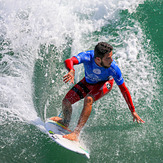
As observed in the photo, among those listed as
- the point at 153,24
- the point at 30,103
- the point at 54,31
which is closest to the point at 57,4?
the point at 54,31

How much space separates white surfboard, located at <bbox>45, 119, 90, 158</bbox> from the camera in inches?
130

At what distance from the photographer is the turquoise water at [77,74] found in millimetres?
4039

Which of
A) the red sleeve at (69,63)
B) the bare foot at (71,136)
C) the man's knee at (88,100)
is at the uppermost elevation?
the red sleeve at (69,63)

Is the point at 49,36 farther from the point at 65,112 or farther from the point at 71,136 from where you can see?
the point at 71,136

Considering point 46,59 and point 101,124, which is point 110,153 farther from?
point 46,59

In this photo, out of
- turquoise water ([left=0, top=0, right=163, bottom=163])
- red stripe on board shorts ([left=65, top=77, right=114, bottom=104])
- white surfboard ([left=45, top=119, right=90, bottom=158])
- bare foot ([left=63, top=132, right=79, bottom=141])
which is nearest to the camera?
white surfboard ([left=45, top=119, right=90, bottom=158])

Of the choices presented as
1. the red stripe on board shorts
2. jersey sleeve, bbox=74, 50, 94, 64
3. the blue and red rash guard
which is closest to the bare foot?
the red stripe on board shorts

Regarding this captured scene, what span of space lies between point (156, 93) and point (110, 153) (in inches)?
70.4

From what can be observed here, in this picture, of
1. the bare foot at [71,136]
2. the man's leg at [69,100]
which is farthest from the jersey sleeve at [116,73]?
the bare foot at [71,136]

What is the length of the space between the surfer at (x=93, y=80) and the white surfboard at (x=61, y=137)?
99 mm

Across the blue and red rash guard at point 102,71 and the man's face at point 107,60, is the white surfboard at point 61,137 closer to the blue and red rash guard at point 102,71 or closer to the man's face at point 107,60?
the blue and red rash guard at point 102,71

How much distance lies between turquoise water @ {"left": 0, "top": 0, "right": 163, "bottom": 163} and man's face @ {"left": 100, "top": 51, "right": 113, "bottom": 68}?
1.40m

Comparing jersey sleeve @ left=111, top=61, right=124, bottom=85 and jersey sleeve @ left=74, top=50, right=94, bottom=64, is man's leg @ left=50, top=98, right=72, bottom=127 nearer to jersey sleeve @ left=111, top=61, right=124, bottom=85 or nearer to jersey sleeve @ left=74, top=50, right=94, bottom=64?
jersey sleeve @ left=74, top=50, right=94, bottom=64

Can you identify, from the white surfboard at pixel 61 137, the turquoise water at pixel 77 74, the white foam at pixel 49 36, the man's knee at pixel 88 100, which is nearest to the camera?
the white surfboard at pixel 61 137
